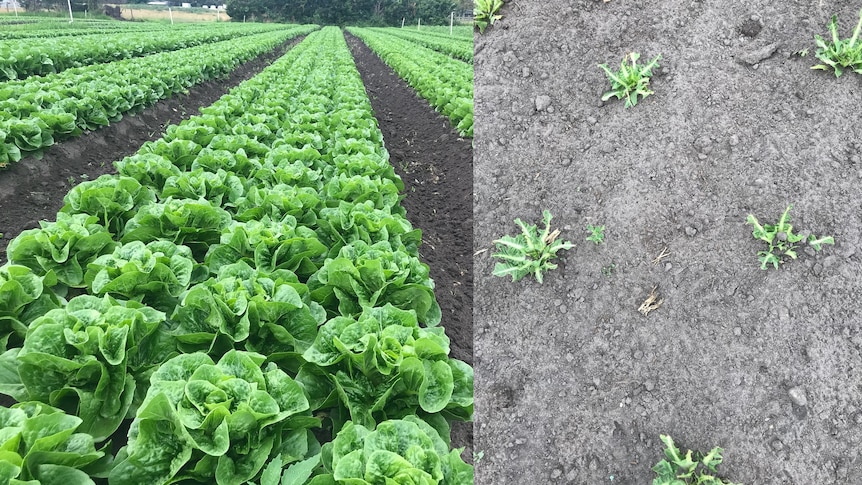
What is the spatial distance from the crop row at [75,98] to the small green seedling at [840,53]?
852 centimetres

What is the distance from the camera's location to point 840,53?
3867 millimetres

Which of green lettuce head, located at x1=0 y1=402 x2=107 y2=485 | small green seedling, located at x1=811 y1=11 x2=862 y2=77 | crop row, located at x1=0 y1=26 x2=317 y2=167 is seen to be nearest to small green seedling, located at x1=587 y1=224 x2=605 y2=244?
small green seedling, located at x1=811 y1=11 x2=862 y2=77

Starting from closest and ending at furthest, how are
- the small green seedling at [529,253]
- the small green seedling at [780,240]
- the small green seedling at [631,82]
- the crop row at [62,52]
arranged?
the small green seedling at [780,240] < the small green seedling at [529,253] < the small green seedling at [631,82] < the crop row at [62,52]

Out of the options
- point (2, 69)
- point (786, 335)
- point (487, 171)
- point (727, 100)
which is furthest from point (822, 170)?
point (2, 69)

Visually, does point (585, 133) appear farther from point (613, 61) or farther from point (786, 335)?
point (786, 335)

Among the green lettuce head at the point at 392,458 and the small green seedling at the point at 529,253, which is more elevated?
the small green seedling at the point at 529,253

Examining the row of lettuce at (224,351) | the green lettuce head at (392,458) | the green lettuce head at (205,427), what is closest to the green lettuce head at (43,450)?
the row of lettuce at (224,351)

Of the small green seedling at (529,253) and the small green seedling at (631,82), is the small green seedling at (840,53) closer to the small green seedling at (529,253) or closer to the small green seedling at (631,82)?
the small green seedling at (631,82)

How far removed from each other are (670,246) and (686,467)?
145 cm

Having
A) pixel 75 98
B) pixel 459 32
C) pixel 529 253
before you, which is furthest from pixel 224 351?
pixel 459 32

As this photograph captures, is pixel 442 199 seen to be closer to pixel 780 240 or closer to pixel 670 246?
pixel 670 246

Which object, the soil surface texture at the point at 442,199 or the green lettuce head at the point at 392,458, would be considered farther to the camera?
the soil surface texture at the point at 442,199

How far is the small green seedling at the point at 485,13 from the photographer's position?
495cm

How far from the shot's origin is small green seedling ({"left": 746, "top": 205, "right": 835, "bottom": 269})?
10.6 feet
